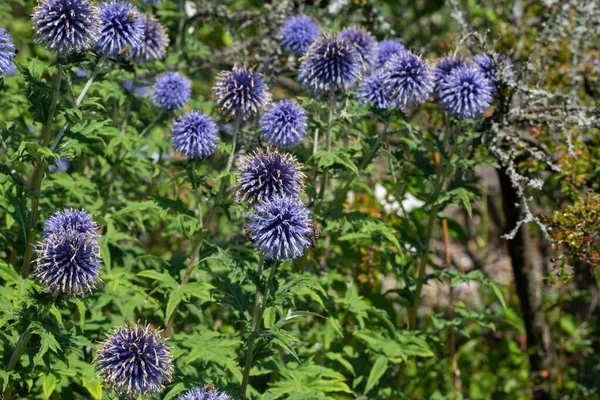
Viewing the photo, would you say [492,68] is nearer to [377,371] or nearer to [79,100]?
[377,371]

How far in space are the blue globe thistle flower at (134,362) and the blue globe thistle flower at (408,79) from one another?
1705mm

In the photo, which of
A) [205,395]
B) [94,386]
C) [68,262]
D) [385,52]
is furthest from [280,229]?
[385,52]

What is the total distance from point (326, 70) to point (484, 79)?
84 cm

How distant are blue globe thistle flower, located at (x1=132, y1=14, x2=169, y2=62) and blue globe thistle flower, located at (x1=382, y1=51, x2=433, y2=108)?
134 cm

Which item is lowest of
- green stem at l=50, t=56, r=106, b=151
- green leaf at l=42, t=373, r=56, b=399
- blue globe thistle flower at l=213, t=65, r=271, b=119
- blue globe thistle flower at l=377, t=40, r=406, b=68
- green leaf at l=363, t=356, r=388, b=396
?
green leaf at l=42, t=373, r=56, b=399

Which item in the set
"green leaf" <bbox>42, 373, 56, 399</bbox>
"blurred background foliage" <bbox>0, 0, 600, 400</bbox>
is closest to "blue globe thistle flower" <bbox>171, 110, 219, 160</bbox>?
"blurred background foliage" <bbox>0, 0, 600, 400</bbox>

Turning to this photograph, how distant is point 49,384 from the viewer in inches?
119

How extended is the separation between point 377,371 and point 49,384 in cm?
161

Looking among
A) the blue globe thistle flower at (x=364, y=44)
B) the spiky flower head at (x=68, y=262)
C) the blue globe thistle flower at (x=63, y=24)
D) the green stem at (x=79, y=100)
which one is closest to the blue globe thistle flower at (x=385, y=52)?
the blue globe thistle flower at (x=364, y=44)

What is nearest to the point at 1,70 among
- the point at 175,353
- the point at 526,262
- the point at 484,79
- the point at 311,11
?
the point at 175,353

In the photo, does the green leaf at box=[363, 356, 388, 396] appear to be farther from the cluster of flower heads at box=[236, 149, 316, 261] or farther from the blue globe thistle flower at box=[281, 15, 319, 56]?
the blue globe thistle flower at box=[281, 15, 319, 56]

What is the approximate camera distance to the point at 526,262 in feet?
17.2

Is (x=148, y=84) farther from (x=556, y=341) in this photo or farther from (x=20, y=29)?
(x=20, y=29)

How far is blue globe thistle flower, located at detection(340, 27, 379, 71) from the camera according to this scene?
4.12m
